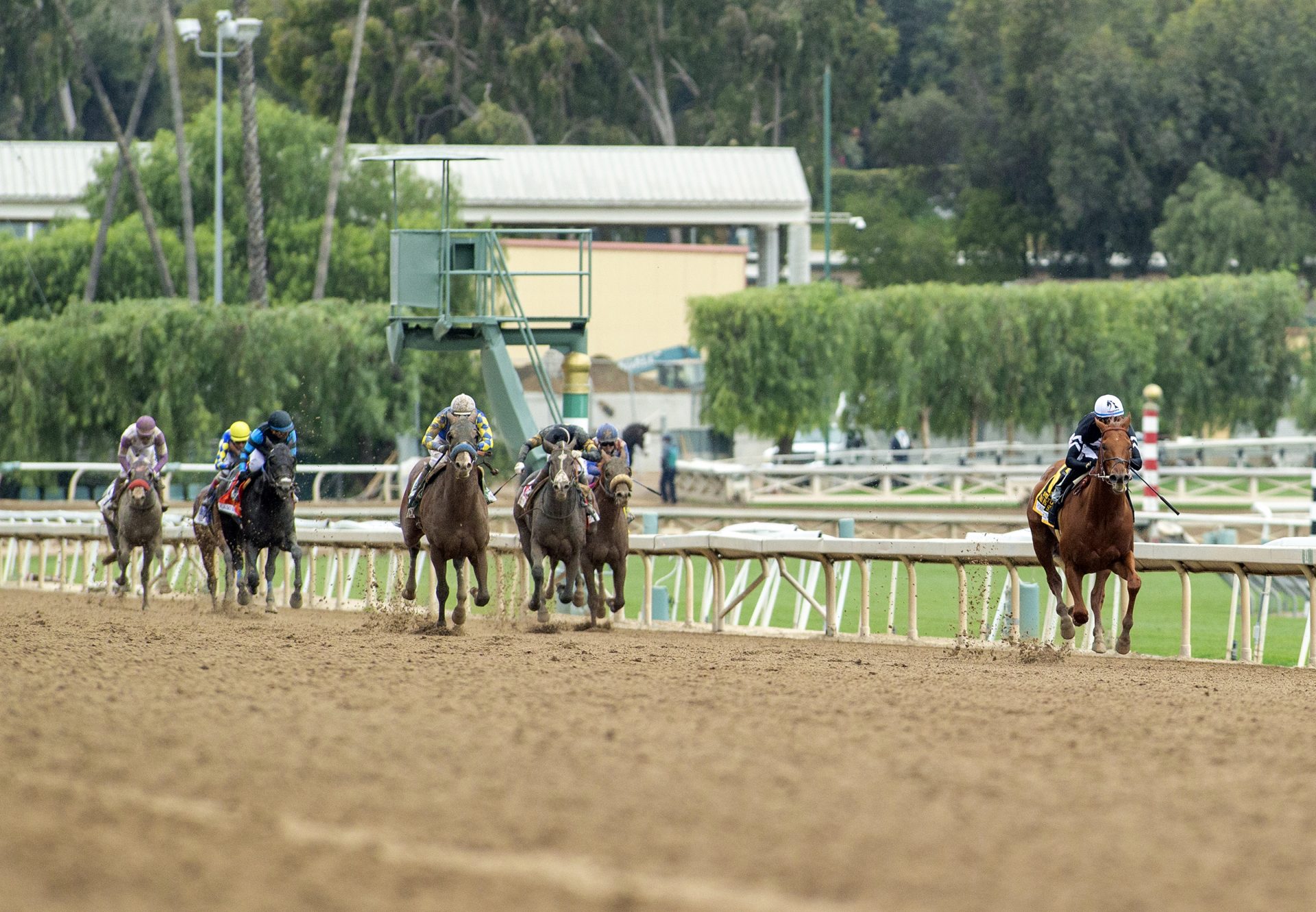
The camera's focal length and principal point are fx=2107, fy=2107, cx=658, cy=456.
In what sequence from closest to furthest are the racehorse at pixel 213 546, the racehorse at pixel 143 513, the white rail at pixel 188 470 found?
the racehorse at pixel 213 546 < the racehorse at pixel 143 513 < the white rail at pixel 188 470

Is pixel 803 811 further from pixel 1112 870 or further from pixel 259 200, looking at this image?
pixel 259 200

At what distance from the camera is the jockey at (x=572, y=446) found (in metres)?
14.3

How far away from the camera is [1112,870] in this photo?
5.52 m

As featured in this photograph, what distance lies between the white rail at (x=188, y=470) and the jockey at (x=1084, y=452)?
Answer: 55.5 ft

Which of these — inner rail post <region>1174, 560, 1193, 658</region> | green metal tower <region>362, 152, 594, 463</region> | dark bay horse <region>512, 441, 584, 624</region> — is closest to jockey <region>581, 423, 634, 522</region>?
dark bay horse <region>512, 441, 584, 624</region>

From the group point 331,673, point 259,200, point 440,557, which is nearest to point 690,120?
point 259,200

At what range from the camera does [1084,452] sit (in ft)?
42.6

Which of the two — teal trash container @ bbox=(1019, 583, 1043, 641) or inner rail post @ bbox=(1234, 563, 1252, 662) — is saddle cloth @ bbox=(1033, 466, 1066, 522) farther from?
inner rail post @ bbox=(1234, 563, 1252, 662)

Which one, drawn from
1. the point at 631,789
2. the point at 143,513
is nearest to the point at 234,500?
the point at 143,513

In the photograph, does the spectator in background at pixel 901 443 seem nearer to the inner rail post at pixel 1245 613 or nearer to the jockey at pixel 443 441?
the jockey at pixel 443 441

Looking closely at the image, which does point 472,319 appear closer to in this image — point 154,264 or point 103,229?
point 103,229

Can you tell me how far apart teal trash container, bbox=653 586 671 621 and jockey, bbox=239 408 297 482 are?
3205 millimetres

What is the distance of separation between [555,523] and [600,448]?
87 centimetres

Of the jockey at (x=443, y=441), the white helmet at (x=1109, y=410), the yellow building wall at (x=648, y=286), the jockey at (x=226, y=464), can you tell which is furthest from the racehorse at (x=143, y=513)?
the yellow building wall at (x=648, y=286)
